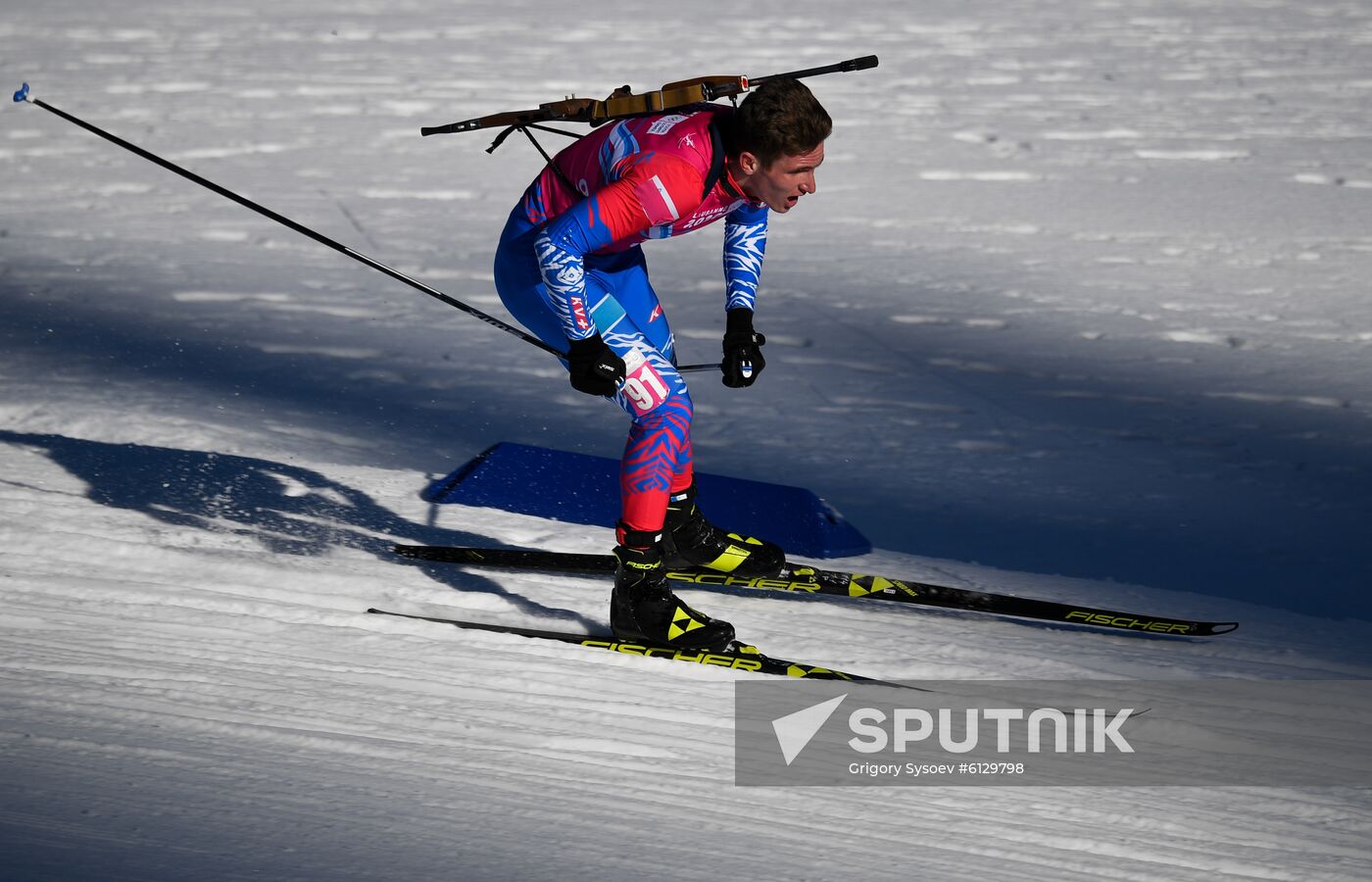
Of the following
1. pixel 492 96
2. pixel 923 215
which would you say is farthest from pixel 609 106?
pixel 492 96

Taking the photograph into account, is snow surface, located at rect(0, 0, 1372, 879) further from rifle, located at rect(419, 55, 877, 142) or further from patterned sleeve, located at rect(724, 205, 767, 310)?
rifle, located at rect(419, 55, 877, 142)

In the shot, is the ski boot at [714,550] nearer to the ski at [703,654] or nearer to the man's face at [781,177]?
the ski at [703,654]

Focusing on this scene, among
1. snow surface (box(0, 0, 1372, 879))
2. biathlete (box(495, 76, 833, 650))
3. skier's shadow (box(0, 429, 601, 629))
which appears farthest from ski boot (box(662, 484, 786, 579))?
skier's shadow (box(0, 429, 601, 629))

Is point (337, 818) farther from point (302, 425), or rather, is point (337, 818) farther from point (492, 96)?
point (492, 96)

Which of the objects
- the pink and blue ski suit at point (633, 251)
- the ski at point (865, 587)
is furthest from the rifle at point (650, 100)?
the ski at point (865, 587)

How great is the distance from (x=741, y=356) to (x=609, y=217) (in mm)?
626

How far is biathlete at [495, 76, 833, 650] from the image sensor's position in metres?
3.49

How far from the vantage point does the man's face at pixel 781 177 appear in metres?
3.47

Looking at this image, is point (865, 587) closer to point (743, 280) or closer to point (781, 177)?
point (743, 280)

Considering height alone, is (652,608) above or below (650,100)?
below

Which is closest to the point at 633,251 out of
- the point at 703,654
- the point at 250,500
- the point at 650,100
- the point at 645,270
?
the point at 645,270

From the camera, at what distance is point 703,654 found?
3.75 metres

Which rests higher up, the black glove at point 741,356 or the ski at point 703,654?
Answer: the black glove at point 741,356

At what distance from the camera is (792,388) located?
6.38m
